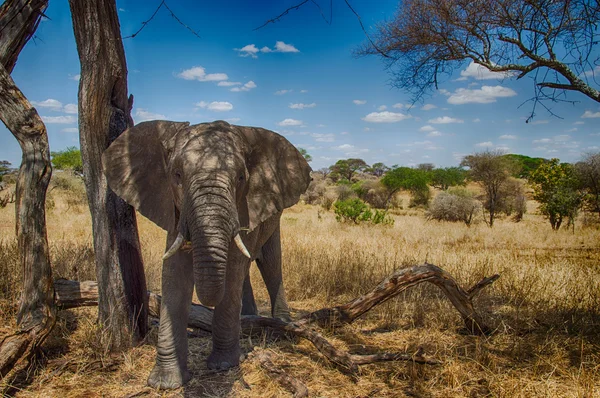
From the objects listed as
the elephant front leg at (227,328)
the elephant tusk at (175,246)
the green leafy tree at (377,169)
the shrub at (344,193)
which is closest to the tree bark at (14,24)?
the elephant tusk at (175,246)

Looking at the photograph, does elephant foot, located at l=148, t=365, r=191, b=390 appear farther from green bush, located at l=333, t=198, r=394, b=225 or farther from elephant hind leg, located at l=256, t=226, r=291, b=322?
green bush, located at l=333, t=198, r=394, b=225

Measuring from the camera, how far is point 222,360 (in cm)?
397

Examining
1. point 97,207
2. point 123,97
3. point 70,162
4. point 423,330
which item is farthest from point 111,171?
point 70,162

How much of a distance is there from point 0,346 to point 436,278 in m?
4.01

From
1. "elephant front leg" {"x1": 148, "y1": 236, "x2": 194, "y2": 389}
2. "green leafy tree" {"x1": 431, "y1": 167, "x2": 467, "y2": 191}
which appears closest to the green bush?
"elephant front leg" {"x1": 148, "y1": 236, "x2": 194, "y2": 389}

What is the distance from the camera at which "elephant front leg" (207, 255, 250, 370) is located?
3900 mm

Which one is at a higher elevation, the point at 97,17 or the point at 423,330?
the point at 97,17

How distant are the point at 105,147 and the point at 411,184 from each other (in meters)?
26.3

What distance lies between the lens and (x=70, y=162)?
33.8 m

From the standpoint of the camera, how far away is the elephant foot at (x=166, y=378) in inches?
141

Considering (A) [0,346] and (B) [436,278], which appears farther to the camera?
(B) [436,278]

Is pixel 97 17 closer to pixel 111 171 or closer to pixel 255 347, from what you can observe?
pixel 111 171

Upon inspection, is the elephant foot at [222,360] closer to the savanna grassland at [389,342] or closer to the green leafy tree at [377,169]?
the savanna grassland at [389,342]

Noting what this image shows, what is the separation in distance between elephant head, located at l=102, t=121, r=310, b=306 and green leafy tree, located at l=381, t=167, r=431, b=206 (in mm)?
25393
